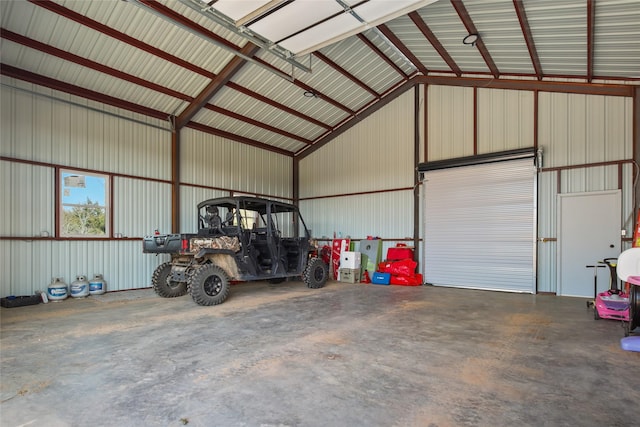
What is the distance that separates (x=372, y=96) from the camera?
10141mm

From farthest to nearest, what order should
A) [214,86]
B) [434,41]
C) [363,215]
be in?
[363,215], [214,86], [434,41]

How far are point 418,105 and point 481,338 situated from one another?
729 cm

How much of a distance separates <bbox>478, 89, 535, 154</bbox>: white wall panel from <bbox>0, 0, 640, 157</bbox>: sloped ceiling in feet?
1.41

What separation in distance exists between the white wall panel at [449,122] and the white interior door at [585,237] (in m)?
2.67

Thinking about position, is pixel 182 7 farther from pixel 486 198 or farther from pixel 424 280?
pixel 424 280

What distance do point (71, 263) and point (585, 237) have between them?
10.9 metres

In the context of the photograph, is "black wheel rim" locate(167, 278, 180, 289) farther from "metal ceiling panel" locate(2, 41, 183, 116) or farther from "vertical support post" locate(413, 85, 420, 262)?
"vertical support post" locate(413, 85, 420, 262)

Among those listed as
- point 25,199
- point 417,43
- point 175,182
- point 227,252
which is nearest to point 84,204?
point 25,199

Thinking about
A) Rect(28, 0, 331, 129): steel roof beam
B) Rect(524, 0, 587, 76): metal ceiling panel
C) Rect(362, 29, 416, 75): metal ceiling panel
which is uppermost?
Rect(362, 29, 416, 75): metal ceiling panel

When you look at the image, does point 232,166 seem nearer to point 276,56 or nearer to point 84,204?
point 84,204

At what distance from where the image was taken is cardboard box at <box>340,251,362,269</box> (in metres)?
9.46

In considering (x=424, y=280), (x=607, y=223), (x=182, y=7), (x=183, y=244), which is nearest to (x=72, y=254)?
(x=183, y=244)

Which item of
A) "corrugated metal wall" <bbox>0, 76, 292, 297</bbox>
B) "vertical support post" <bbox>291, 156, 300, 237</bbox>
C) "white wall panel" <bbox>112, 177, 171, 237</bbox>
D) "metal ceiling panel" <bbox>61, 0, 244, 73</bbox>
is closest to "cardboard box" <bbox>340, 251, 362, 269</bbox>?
"vertical support post" <bbox>291, 156, 300, 237</bbox>

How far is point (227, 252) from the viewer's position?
20.2ft
